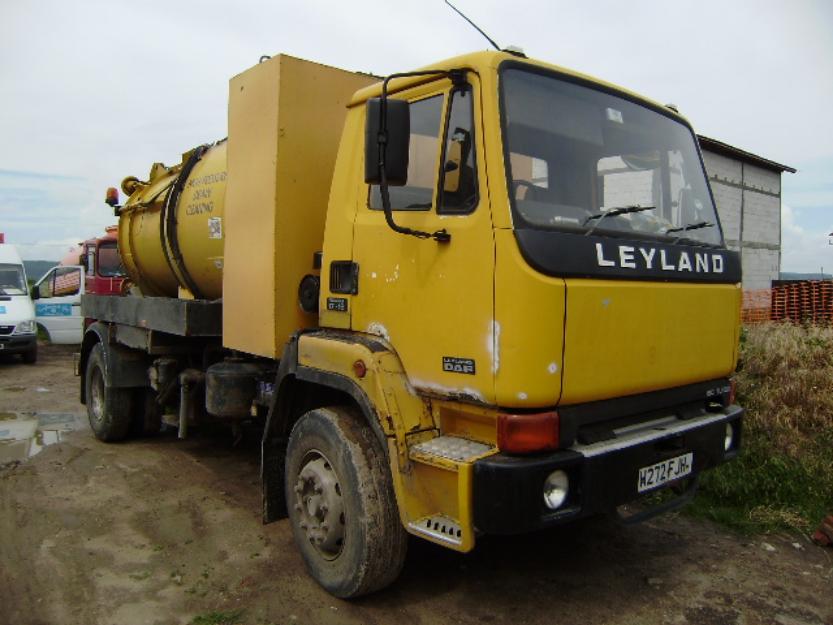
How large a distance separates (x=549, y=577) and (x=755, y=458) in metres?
2.37

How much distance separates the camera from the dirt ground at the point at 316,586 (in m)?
3.30

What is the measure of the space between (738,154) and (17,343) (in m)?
15.4

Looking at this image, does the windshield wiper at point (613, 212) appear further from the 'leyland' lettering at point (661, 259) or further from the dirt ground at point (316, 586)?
the dirt ground at point (316, 586)

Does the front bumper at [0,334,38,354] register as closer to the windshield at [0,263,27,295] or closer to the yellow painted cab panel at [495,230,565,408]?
the windshield at [0,263,27,295]

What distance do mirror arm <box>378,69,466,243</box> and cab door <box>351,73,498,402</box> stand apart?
0.04m

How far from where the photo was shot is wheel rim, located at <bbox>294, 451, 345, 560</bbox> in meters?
3.35

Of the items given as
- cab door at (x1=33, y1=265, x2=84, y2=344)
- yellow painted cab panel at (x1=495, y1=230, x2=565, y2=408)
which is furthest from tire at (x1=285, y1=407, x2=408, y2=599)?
cab door at (x1=33, y1=265, x2=84, y2=344)

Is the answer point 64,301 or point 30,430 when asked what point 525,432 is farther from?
point 64,301

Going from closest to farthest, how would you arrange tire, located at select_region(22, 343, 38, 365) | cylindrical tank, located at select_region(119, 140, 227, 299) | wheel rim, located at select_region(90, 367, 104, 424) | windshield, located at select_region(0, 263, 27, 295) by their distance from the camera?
1. cylindrical tank, located at select_region(119, 140, 227, 299)
2. wheel rim, located at select_region(90, 367, 104, 424)
3. tire, located at select_region(22, 343, 38, 365)
4. windshield, located at select_region(0, 263, 27, 295)

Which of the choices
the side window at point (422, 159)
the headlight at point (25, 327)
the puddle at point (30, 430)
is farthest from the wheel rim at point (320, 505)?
the headlight at point (25, 327)

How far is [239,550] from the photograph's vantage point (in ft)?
13.4

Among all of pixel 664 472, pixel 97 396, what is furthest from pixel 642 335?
pixel 97 396

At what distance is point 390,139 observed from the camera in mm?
2873

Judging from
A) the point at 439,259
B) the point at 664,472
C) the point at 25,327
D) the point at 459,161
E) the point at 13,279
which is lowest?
the point at 664,472
